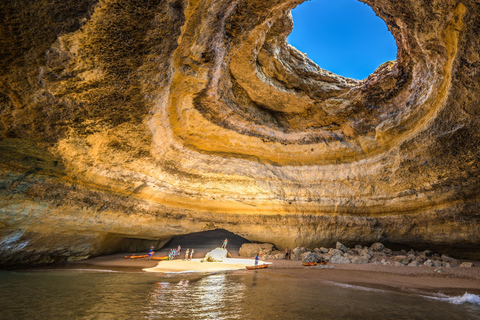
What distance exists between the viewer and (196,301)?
3.31 m

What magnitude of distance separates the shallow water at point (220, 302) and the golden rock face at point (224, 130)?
10.1 feet

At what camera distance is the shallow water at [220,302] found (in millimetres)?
2713

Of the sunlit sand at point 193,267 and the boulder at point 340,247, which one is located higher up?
the boulder at point 340,247

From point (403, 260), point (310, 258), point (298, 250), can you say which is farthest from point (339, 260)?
point (403, 260)

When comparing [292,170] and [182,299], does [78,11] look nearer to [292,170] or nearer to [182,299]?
[182,299]

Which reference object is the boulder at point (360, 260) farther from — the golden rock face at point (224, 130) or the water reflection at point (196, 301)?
the water reflection at point (196, 301)

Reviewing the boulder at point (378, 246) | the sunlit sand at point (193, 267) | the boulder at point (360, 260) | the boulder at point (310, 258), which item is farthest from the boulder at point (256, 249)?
the boulder at point (378, 246)

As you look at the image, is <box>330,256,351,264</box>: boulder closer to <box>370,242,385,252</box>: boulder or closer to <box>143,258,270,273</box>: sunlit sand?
<box>370,242,385,252</box>: boulder

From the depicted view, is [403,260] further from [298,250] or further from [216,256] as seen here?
[216,256]

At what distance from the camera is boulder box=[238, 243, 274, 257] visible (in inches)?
398

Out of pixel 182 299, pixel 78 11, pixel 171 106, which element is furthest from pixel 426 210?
pixel 78 11

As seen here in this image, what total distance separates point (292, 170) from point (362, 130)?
2921 mm

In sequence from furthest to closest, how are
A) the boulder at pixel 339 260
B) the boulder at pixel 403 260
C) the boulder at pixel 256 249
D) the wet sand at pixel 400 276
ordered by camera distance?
the boulder at pixel 256 249, the boulder at pixel 339 260, the boulder at pixel 403 260, the wet sand at pixel 400 276

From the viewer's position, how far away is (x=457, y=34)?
4492mm
